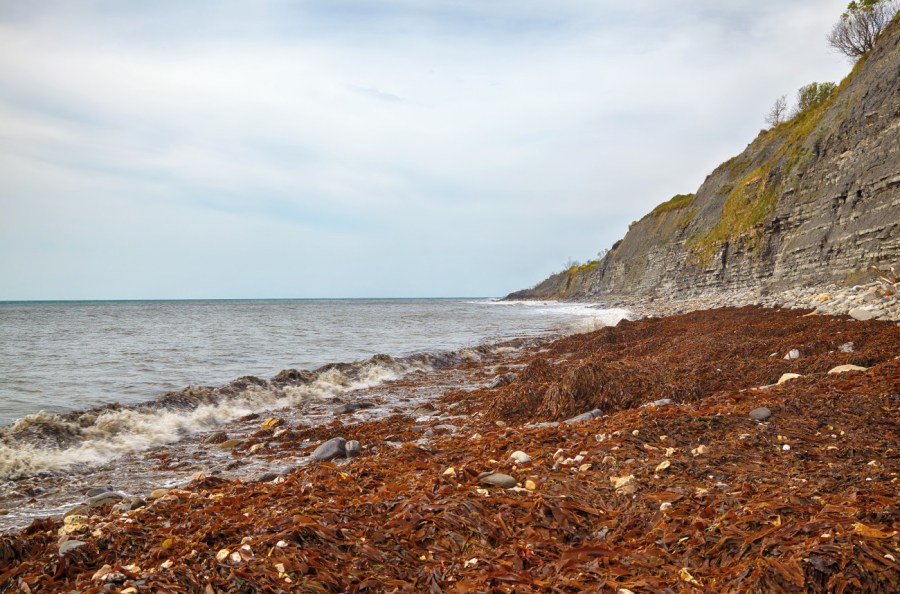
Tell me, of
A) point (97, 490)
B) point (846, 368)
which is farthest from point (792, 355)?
point (97, 490)

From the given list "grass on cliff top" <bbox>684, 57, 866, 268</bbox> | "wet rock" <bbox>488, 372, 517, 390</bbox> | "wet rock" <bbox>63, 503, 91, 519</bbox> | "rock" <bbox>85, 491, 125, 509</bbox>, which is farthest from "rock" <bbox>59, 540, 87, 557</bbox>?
"grass on cliff top" <bbox>684, 57, 866, 268</bbox>

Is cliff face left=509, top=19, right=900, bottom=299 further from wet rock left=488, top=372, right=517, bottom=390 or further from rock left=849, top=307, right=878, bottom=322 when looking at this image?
wet rock left=488, top=372, right=517, bottom=390

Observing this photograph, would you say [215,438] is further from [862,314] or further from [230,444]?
[862,314]

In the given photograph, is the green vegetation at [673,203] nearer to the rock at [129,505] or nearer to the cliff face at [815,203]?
the cliff face at [815,203]

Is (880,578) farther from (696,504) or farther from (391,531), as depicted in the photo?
(391,531)

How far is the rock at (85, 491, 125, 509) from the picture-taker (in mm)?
5466

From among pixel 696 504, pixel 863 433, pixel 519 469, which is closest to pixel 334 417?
pixel 519 469

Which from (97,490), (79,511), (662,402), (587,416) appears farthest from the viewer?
(662,402)

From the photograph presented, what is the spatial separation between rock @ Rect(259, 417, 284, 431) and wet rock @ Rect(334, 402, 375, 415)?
4.45 feet

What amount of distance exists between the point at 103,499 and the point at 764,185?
131ft

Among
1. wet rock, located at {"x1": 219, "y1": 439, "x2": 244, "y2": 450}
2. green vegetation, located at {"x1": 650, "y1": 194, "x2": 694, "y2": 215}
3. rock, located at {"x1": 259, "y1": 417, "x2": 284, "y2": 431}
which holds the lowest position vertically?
wet rock, located at {"x1": 219, "y1": 439, "x2": 244, "y2": 450}

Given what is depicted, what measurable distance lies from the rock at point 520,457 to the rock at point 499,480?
446mm

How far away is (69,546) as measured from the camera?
3705 millimetres

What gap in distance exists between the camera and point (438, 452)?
597 centimetres
